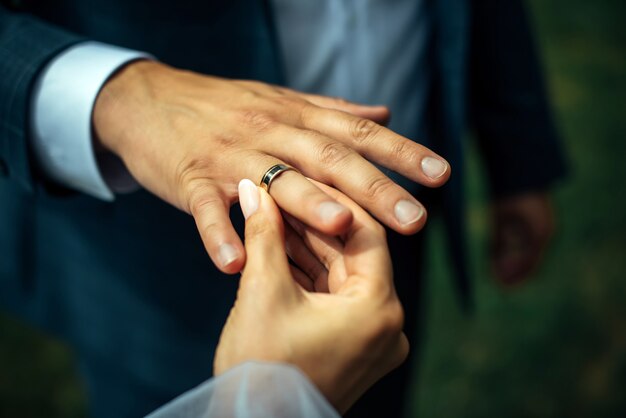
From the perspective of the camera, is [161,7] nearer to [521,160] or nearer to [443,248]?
[521,160]

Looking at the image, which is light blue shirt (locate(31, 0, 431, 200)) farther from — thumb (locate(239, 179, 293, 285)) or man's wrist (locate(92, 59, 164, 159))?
thumb (locate(239, 179, 293, 285))

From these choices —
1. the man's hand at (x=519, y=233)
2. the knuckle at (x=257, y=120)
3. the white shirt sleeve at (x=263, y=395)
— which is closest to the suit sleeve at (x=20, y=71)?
the knuckle at (x=257, y=120)

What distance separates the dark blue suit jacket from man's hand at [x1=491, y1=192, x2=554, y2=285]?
7 cm

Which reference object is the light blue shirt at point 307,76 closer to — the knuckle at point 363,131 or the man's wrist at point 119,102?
the man's wrist at point 119,102

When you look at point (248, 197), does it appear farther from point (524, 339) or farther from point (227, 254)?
point (524, 339)

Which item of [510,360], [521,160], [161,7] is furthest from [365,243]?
[510,360]

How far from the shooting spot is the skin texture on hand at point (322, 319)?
1.82 feet

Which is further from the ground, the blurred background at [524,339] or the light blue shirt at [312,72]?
the light blue shirt at [312,72]

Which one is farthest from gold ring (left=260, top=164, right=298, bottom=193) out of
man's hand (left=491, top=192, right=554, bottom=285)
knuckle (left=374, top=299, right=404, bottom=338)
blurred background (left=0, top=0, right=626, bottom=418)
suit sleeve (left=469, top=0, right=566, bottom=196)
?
blurred background (left=0, top=0, right=626, bottom=418)

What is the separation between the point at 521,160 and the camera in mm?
1523

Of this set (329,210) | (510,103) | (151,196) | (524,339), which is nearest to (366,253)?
(329,210)

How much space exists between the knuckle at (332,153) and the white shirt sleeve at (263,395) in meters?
0.28

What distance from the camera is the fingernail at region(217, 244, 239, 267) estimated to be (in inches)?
25.0

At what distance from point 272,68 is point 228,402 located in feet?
2.00
